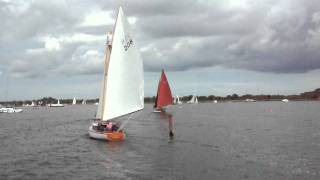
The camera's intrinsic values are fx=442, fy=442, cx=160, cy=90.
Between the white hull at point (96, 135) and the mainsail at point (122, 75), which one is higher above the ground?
the mainsail at point (122, 75)

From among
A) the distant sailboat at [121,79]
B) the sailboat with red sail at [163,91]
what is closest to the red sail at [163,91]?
the sailboat with red sail at [163,91]

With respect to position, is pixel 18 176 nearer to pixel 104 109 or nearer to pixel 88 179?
pixel 88 179

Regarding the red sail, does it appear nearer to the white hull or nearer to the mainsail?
the white hull

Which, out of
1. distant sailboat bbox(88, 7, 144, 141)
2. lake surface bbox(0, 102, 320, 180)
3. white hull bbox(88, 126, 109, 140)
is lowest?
lake surface bbox(0, 102, 320, 180)

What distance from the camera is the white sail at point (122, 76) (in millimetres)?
57156

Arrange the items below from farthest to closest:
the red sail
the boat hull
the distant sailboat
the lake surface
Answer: the red sail < the boat hull < the distant sailboat < the lake surface

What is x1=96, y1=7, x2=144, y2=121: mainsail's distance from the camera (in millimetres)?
57094

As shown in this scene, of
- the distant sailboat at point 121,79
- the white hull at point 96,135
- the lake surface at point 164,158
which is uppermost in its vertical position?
the distant sailboat at point 121,79

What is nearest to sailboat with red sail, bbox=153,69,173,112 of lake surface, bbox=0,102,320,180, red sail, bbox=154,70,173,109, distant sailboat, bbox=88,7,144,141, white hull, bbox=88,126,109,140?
red sail, bbox=154,70,173,109

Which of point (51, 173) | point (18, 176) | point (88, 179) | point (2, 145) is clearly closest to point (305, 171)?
point (88, 179)

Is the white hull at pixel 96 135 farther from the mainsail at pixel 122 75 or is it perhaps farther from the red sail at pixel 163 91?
the red sail at pixel 163 91

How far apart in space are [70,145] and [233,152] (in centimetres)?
2391

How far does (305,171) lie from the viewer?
43.7 meters

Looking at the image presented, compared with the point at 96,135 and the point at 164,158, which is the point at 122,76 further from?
the point at 164,158
